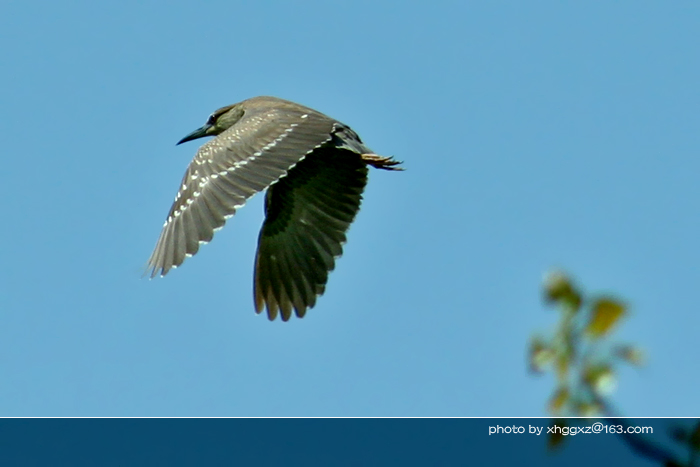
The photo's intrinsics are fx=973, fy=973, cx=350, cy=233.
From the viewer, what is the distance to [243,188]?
6.91 meters

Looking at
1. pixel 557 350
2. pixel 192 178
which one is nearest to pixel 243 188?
pixel 192 178

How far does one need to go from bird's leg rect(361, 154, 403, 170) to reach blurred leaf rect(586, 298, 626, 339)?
669 centimetres

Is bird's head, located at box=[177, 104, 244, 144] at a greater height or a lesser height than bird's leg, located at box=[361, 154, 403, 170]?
greater

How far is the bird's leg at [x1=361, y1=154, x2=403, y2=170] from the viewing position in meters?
7.82

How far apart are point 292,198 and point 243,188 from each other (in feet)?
Result: 5.94

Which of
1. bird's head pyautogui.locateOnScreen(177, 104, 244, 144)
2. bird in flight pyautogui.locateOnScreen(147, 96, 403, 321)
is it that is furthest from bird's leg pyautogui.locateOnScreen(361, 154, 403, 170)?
bird's head pyautogui.locateOnScreen(177, 104, 244, 144)

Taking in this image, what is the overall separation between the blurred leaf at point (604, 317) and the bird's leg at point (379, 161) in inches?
264
